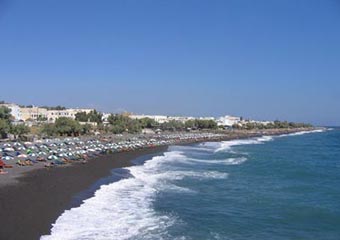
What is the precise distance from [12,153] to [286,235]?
110ft

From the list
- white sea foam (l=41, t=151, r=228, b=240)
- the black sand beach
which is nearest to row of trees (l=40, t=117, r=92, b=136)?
the black sand beach

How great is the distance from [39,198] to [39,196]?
1.67ft

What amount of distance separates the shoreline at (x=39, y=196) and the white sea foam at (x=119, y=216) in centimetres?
78

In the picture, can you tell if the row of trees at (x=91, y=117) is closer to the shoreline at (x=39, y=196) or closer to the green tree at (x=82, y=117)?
the green tree at (x=82, y=117)

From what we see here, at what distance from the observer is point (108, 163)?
41.9 meters

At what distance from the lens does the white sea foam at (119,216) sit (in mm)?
16469

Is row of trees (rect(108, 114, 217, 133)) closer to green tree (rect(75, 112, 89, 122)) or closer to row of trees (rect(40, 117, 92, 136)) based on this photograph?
green tree (rect(75, 112, 89, 122))

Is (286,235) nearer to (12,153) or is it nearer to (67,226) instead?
(67,226)

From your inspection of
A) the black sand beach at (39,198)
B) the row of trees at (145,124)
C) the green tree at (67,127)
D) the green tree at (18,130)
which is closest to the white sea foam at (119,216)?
the black sand beach at (39,198)

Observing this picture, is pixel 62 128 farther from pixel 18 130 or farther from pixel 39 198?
pixel 39 198

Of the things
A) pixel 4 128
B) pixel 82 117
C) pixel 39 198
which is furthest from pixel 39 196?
pixel 82 117

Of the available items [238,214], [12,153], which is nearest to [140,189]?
[238,214]

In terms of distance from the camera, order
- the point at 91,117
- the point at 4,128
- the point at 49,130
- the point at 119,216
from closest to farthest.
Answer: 1. the point at 119,216
2. the point at 4,128
3. the point at 49,130
4. the point at 91,117

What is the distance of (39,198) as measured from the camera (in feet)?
71.8
